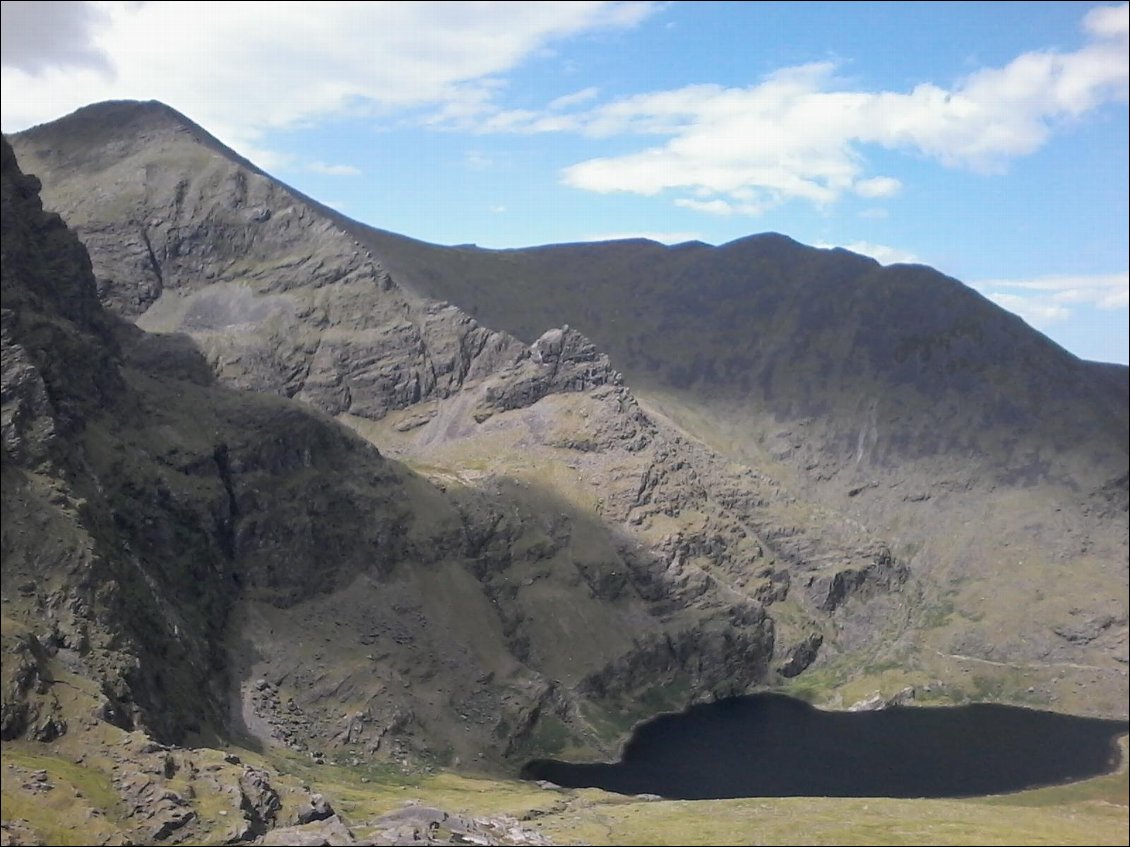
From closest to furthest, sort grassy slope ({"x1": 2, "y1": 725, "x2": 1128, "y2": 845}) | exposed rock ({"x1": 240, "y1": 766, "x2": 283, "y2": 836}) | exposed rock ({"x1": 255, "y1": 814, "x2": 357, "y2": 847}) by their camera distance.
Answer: grassy slope ({"x1": 2, "y1": 725, "x2": 1128, "y2": 845})
exposed rock ({"x1": 255, "y1": 814, "x2": 357, "y2": 847})
exposed rock ({"x1": 240, "y1": 766, "x2": 283, "y2": 836})

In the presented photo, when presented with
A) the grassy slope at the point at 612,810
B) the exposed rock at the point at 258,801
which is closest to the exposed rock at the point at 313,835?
the exposed rock at the point at 258,801

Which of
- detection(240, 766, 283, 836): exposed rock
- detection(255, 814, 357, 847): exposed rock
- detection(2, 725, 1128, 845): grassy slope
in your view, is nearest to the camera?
detection(2, 725, 1128, 845): grassy slope

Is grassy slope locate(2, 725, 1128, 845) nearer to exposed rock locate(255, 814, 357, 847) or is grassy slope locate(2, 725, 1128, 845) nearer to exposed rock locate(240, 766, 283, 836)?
exposed rock locate(240, 766, 283, 836)

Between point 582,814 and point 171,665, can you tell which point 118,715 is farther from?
point 582,814

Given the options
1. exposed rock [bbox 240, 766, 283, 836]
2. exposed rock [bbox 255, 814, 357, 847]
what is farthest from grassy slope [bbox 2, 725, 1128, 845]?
exposed rock [bbox 255, 814, 357, 847]

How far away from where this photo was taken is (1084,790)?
162 meters

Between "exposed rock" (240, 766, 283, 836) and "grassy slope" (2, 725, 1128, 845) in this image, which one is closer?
"grassy slope" (2, 725, 1128, 845)

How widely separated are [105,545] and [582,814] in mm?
91260

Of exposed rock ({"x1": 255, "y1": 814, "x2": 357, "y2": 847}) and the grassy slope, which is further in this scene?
exposed rock ({"x1": 255, "y1": 814, "x2": 357, "y2": 847})

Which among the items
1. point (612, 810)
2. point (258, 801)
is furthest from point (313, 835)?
point (612, 810)

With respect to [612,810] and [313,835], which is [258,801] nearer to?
[313,835]

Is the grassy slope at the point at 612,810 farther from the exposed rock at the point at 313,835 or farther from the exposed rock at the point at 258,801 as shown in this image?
the exposed rock at the point at 313,835

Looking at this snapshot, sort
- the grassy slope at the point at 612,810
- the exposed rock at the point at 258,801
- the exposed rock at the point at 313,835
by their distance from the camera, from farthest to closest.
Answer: the exposed rock at the point at 258,801 < the exposed rock at the point at 313,835 < the grassy slope at the point at 612,810

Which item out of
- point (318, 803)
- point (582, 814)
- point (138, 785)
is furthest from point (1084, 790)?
point (138, 785)
